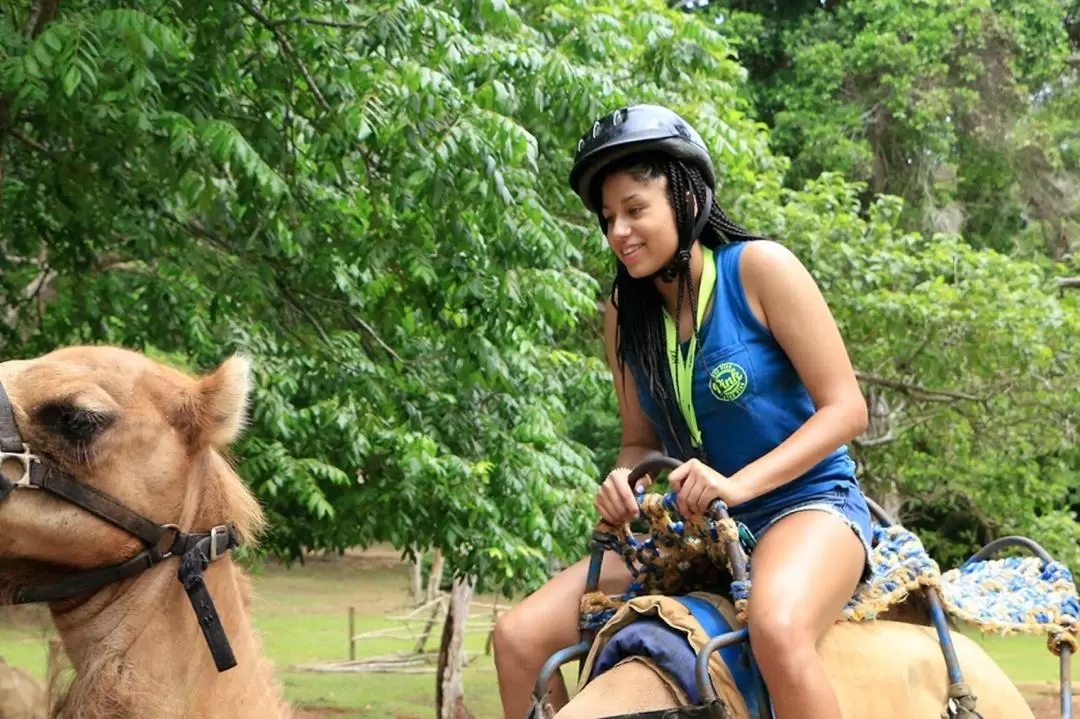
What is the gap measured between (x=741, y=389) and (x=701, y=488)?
33 cm

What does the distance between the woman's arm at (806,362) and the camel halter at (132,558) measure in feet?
3.83

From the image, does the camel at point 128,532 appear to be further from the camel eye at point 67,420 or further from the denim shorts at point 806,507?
the denim shorts at point 806,507

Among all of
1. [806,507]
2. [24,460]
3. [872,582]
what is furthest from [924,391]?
[24,460]

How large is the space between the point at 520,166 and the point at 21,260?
3.49m

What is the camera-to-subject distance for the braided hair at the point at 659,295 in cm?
311

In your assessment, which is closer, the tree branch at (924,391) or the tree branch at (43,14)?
the tree branch at (43,14)

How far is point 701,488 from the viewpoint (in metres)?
2.80

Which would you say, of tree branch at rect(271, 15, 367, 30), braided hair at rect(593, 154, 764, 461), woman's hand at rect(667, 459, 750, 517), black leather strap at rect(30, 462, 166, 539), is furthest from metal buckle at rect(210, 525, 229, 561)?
tree branch at rect(271, 15, 367, 30)

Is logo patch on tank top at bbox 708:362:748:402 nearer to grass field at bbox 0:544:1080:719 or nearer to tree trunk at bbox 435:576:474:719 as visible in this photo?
grass field at bbox 0:544:1080:719

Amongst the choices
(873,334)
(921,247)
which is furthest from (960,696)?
(921,247)

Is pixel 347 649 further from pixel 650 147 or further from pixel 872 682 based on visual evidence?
pixel 650 147

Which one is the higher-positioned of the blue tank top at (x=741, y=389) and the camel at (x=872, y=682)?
the blue tank top at (x=741, y=389)

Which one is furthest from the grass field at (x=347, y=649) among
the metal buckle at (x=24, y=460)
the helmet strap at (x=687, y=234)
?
the metal buckle at (x=24, y=460)

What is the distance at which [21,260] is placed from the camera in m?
8.54
